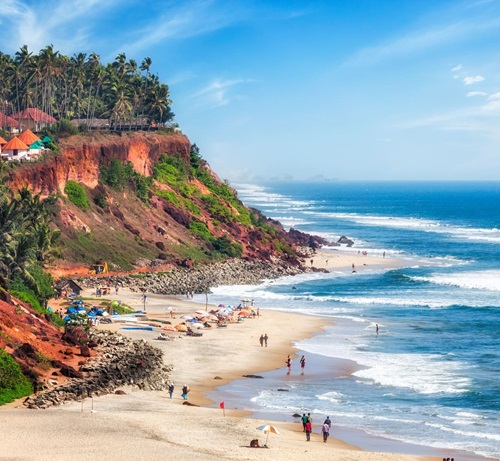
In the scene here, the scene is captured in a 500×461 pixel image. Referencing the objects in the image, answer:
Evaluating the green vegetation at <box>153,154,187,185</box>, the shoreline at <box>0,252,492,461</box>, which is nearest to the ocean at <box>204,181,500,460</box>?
the shoreline at <box>0,252,492,461</box>

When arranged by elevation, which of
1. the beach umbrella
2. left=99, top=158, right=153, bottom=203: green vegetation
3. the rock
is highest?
left=99, top=158, right=153, bottom=203: green vegetation

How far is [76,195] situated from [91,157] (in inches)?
280

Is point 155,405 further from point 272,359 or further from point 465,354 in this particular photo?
point 465,354

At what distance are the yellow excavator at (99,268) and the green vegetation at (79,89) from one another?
22.7 meters

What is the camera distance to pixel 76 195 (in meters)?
87.8

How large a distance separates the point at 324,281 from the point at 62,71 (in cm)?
4440

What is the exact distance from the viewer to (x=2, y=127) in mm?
105938

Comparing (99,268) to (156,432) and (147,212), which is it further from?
(156,432)

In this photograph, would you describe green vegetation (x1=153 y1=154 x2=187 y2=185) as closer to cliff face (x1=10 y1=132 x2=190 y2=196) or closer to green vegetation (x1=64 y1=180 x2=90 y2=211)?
cliff face (x1=10 y1=132 x2=190 y2=196)

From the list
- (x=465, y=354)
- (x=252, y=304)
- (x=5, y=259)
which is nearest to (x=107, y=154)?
(x=252, y=304)

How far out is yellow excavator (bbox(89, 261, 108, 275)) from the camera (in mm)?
79438

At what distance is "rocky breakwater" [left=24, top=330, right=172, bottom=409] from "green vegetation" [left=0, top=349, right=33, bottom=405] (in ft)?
2.55

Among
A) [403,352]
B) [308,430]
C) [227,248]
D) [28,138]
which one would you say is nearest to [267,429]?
[308,430]

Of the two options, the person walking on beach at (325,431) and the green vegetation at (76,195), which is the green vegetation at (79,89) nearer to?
the green vegetation at (76,195)
